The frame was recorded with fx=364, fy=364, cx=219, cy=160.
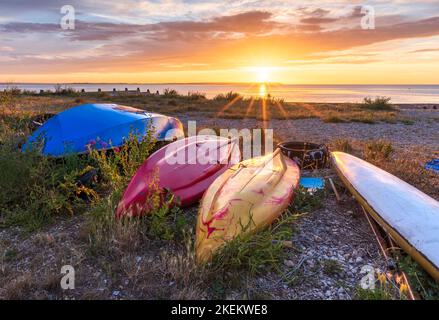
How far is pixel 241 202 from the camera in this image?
327 centimetres

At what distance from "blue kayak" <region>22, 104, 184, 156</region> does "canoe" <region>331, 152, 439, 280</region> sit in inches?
100

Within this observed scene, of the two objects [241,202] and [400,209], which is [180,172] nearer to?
[241,202]

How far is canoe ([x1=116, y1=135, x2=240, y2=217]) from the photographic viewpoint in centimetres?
344

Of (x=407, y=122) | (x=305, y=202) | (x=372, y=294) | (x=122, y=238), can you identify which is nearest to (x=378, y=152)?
(x=305, y=202)

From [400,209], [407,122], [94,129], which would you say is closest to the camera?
[400,209]

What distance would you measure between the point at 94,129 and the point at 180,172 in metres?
1.85

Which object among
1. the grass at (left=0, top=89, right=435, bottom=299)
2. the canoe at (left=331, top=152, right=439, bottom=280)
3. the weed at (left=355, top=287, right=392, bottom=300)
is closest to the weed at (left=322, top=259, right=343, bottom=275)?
the grass at (left=0, top=89, right=435, bottom=299)

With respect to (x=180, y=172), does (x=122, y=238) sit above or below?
below

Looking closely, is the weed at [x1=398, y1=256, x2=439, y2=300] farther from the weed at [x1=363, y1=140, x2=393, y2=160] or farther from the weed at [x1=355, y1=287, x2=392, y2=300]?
the weed at [x1=363, y1=140, x2=393, y2=160]

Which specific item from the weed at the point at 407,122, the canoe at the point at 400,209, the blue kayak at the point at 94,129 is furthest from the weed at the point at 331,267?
Result: the weed at the point at 407,122

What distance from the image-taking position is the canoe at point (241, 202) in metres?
2.90

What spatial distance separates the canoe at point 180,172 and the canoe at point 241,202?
27 cm

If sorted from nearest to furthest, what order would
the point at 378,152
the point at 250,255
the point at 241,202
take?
1. the point at 250,255
2. the point at 241,202
3. the point at 378,152

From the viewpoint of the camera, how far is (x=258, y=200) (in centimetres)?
337
